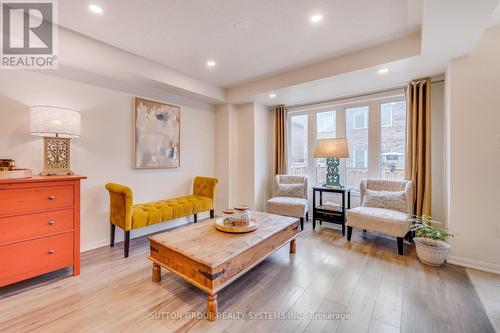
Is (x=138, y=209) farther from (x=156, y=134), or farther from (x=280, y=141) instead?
(x=280, y=141)

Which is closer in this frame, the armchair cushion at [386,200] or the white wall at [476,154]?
the white wall at [476,154]

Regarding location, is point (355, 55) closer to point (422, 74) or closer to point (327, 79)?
point (327, 79)

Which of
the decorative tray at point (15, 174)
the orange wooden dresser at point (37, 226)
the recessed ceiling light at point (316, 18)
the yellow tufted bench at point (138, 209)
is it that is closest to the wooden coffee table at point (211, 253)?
the yellow tufted bench at point (138, 209)

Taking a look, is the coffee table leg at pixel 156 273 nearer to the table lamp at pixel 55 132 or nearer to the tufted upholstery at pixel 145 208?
the tufted upholstery at pixel 145 208

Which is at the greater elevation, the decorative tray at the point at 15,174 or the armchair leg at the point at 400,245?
the decorative tray at the point at 15,174

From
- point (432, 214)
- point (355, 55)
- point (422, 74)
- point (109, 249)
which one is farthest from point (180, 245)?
point (422, 74)

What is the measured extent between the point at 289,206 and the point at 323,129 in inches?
68.2

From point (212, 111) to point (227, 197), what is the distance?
1.84 metres

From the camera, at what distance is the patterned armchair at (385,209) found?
105 inches

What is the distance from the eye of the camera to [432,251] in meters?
2.34

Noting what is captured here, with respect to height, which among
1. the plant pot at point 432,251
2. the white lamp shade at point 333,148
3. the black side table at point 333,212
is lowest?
the plant pot at point 432,251

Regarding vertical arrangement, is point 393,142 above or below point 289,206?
above
